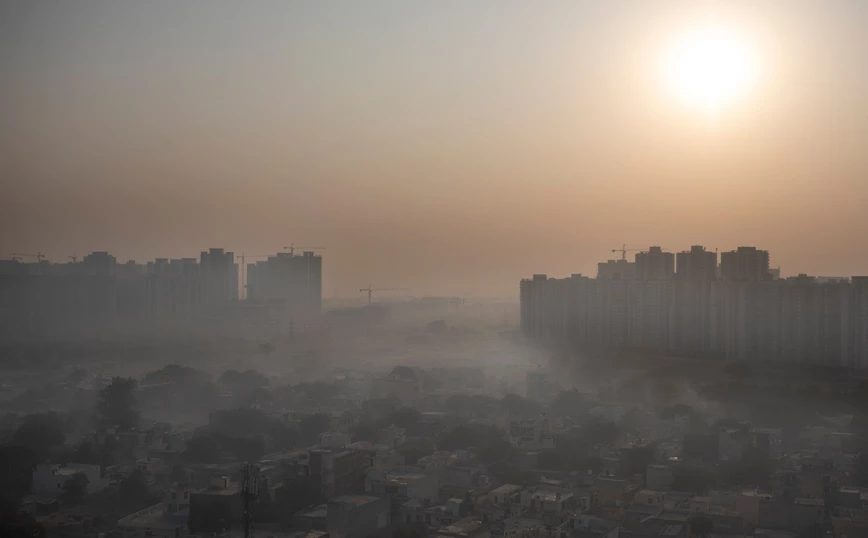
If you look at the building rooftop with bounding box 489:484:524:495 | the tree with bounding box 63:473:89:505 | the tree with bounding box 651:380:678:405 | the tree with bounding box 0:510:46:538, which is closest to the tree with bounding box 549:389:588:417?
the tree with bounding box 651:380:678:405

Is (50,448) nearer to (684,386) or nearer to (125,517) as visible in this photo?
(125,517)

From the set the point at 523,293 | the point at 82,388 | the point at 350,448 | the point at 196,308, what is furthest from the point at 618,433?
the point at 196,308

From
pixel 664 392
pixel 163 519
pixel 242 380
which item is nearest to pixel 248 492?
pixel 163 519

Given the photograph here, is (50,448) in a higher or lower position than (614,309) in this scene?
lower

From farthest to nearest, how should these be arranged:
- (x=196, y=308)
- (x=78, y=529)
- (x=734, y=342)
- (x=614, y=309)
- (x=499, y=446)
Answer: (x=196, y=308), (x=614, y=309), (x=734, y=342), (x=499, y=446), (x=78, y=529)

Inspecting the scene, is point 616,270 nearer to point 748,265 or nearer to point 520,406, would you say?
point 748,265

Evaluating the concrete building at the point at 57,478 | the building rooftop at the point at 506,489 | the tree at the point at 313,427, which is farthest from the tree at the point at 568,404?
the concrete building at the point at 57,478
